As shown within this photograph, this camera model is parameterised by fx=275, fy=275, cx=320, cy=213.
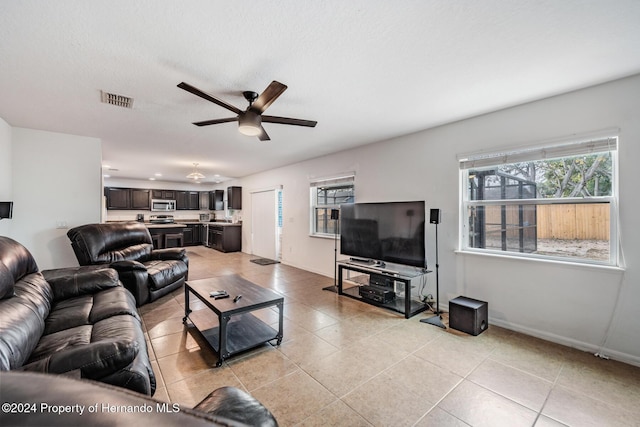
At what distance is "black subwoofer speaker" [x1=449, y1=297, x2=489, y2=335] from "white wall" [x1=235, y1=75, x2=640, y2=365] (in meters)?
0.25

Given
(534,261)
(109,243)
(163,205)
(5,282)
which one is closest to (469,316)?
(534,261)

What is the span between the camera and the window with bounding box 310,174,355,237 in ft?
16.6

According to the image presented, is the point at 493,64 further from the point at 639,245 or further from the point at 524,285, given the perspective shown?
the point at 524,285

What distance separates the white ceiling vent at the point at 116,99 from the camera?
2711mm

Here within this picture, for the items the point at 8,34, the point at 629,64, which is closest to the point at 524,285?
the point at 629,64

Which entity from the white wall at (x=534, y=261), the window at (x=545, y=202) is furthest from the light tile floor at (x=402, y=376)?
the window at (x=545, y=202)

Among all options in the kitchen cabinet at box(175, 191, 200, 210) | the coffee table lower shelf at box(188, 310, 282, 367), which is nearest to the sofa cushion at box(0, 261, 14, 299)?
the coffee table lower shelf at box(188, 310, 282, 367)

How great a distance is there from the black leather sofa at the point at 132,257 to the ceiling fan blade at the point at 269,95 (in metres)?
2.67

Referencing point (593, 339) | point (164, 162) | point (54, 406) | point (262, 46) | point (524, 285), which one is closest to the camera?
point (54, 406)

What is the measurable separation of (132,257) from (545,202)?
18.0 feet

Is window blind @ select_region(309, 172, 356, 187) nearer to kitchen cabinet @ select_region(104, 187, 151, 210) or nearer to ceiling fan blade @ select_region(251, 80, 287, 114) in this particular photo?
ceiling fan blade @ select_region(251, 80, 287, 114)

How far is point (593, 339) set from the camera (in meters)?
2.52

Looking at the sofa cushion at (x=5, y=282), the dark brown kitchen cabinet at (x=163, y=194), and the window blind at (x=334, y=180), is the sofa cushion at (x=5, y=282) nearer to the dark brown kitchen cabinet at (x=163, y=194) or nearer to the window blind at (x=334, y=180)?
the window blind at (x=334, y=180)

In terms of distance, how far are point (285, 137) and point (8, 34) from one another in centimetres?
279
